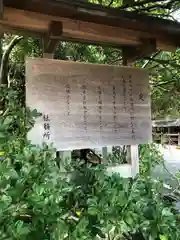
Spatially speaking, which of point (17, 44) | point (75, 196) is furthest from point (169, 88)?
point (75, 196)

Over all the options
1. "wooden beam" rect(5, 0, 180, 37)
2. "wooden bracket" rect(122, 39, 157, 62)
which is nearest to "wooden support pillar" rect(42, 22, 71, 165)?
"wooden beam" rect(5, 0, 180, 37)

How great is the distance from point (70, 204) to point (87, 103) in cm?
123

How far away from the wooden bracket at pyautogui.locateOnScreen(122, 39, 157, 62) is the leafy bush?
1380 mm

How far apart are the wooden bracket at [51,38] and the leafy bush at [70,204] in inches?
39.4

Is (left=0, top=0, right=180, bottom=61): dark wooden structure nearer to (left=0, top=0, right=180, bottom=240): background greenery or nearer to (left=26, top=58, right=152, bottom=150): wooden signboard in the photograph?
(left=26, top=58, right=152, bottom=150): wooden signboard

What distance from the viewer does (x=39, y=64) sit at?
2332mm

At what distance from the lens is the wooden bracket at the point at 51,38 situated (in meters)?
2.09

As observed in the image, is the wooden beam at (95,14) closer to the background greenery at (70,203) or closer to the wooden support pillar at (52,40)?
the wooden support pillar at (52,40)

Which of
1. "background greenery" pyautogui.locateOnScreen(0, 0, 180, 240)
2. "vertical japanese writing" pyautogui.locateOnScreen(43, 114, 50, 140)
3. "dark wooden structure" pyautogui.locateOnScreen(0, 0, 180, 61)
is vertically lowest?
"background greenery" pyautogui.locateOnScreen(0, 0, 180, 240)

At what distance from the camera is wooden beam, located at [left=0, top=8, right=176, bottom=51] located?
2043 millimetres

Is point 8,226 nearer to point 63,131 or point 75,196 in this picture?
point 75,196

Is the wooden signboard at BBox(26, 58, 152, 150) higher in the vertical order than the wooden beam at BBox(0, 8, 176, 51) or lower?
lower

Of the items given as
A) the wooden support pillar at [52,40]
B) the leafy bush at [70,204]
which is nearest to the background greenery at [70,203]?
the leafy bush at [70,204]

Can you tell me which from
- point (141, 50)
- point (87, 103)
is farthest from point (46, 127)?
point (141, 50)
